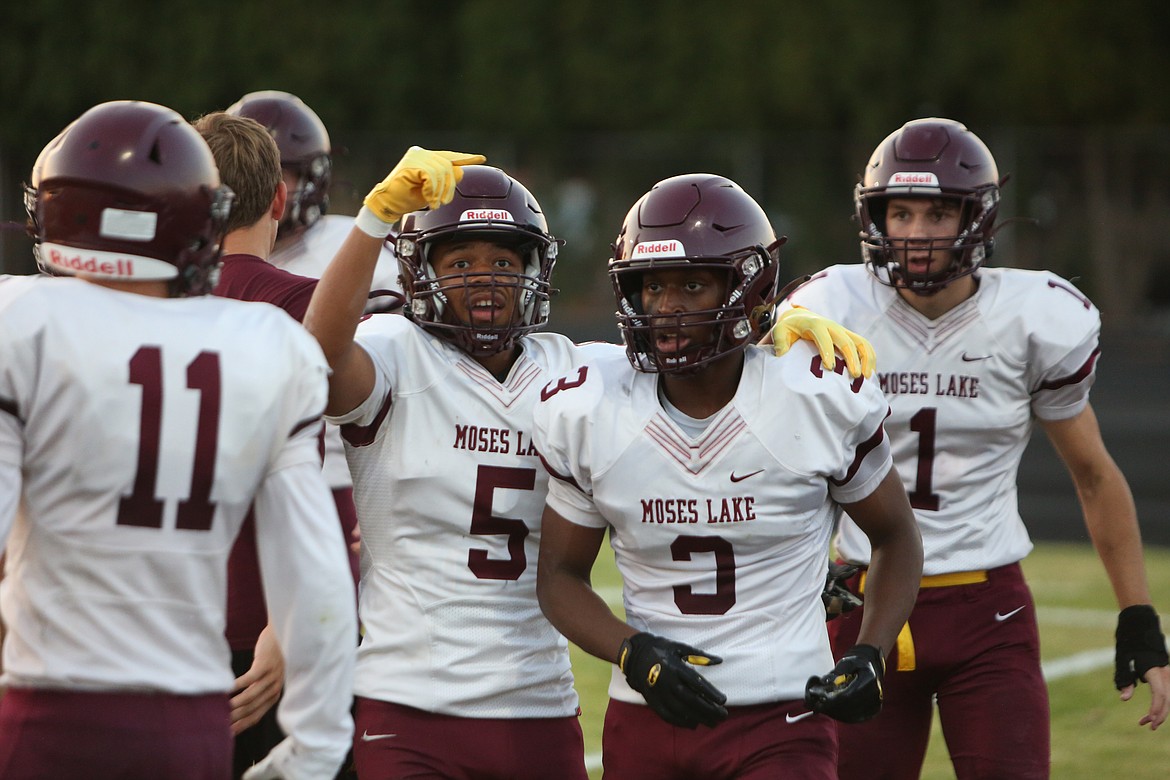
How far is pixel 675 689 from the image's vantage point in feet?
9.80

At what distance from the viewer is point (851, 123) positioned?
1966 cm

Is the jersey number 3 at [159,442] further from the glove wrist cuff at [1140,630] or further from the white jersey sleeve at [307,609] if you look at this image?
the glove wrist cuff at [1140,630]

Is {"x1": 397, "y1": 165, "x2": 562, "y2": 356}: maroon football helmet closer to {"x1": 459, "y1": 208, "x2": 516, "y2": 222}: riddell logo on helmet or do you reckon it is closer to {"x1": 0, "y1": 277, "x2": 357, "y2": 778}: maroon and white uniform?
{"x1": 459, "y1": 208, "x2": 516, "y2": 222}: riddell logo on helmet

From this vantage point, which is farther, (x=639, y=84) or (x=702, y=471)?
(x=639, y=84)

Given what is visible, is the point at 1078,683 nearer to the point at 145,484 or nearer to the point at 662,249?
the point at 662,249

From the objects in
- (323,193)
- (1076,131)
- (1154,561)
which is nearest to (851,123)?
(1076,131)

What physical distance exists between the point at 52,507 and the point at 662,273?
1.38 m

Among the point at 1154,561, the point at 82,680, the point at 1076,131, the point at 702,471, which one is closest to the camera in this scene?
the point at 82,680

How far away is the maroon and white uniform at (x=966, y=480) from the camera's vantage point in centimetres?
403

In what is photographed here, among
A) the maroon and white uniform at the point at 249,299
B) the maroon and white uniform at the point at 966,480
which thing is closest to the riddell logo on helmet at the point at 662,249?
the maroon and white uniform at the point at 249,299

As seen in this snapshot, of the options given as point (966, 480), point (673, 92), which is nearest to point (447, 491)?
point (966, 480)

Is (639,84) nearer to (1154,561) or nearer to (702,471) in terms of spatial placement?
(1154,561)

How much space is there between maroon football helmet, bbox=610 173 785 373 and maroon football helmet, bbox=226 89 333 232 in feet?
6.05

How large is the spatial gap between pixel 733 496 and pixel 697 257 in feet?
1.63
